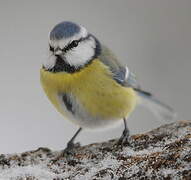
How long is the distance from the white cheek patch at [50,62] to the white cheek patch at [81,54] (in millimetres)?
Answer: 85

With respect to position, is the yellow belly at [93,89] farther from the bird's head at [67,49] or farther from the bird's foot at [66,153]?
the bird's foot at [66,153]

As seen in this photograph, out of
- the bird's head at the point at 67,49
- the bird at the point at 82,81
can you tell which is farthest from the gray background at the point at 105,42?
the bird's head at the point at 67,49

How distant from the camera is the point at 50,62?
2590mm

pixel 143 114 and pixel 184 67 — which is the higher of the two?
pixel 184 67

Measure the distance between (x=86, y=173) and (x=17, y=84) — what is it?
3067 millimetres

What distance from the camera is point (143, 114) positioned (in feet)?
15.6

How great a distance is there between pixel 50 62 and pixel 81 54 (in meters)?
0.17

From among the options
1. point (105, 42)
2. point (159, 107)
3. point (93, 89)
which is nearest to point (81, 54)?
point (93, 89)

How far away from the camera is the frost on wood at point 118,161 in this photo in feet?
5.87

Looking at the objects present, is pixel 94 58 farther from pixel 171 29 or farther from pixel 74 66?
pixel 171 29

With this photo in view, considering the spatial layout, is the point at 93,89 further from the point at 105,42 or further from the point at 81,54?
the point at 105,42

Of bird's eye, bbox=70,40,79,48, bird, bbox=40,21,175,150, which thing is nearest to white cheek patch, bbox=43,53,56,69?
bird, bbox=40,21,175,150

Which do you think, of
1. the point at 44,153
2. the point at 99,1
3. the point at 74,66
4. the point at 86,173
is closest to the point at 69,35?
the point at 74,66

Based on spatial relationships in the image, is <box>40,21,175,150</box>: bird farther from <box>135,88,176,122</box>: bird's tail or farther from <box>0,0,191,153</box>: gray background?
<box>0,0,191,153</box>: gray background
